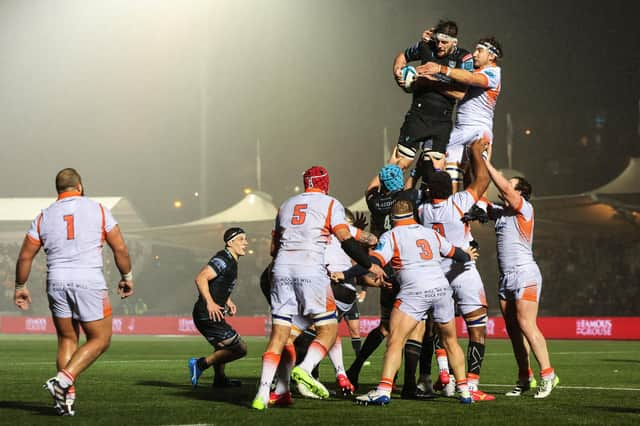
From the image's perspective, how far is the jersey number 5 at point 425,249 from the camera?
10.6 metres

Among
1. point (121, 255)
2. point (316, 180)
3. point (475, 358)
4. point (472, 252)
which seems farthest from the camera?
point (475, 358)

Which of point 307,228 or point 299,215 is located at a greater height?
point 299,215

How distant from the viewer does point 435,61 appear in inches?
513

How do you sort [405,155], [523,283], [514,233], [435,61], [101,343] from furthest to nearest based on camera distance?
[405,155], [435,61], [514,233], [523,283], [101,343]

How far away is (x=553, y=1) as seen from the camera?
4638 centimetres

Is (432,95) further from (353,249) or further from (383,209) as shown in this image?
(353,249)

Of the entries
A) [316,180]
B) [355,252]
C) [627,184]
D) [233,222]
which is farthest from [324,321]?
[233,222]

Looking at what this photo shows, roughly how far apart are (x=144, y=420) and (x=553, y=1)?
133ft

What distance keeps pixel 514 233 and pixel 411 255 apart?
94.7 inches

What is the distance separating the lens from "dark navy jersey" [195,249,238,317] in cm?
1361

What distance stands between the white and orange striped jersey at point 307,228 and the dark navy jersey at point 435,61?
3.24 meters

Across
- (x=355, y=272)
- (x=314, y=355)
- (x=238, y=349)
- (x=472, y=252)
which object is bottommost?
(x=238, y=349)

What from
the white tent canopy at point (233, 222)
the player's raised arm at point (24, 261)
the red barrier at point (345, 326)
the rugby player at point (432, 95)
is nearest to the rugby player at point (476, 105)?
the rugby player at point (432, 95)

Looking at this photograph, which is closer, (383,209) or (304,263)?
(304,263)
